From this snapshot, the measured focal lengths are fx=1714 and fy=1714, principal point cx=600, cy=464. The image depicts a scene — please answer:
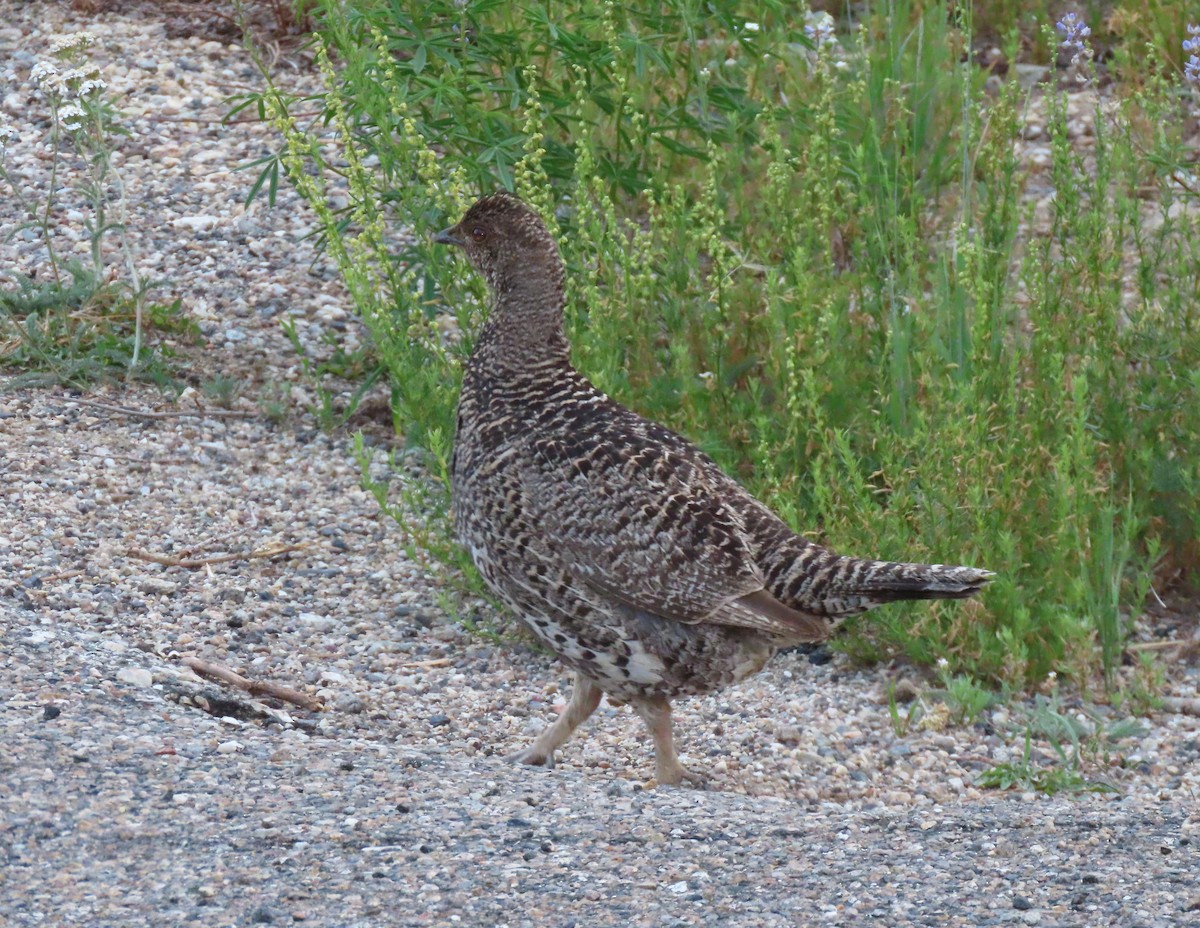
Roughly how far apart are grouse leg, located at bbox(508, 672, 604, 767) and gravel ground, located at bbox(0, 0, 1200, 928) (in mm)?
163

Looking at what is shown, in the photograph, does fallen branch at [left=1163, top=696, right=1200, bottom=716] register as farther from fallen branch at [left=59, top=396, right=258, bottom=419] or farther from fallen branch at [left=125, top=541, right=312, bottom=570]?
fallen branch at [left=59, top=396, right=258, bottom=419]

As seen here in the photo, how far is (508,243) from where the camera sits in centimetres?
557

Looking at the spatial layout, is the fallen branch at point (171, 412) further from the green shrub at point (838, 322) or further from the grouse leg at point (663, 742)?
the grouse leg at point (663, 742)

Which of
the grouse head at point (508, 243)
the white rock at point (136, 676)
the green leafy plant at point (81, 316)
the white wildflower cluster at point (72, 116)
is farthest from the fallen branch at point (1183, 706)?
the white wildflower cluster at point (72, 116)

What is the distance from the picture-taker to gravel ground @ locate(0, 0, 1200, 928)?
3.79m

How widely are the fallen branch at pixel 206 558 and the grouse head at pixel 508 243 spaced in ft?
4.69

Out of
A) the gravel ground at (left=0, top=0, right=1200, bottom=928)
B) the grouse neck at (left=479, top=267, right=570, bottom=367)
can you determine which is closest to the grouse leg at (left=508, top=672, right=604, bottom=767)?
the gravel ground at (left=0, top=0, right=1200, bottom=928)

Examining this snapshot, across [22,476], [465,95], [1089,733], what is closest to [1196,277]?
[1089,733]

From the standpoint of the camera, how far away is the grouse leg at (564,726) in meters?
5.17

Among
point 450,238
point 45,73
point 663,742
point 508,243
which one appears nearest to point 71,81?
point 45,73

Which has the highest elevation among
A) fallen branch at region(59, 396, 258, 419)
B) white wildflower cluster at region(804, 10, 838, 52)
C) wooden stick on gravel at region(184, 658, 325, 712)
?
white wildflower cluster at region(804, 10, 838, 52)

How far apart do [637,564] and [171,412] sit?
2.97m

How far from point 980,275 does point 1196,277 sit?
1.25 m

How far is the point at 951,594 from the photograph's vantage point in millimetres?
4680
